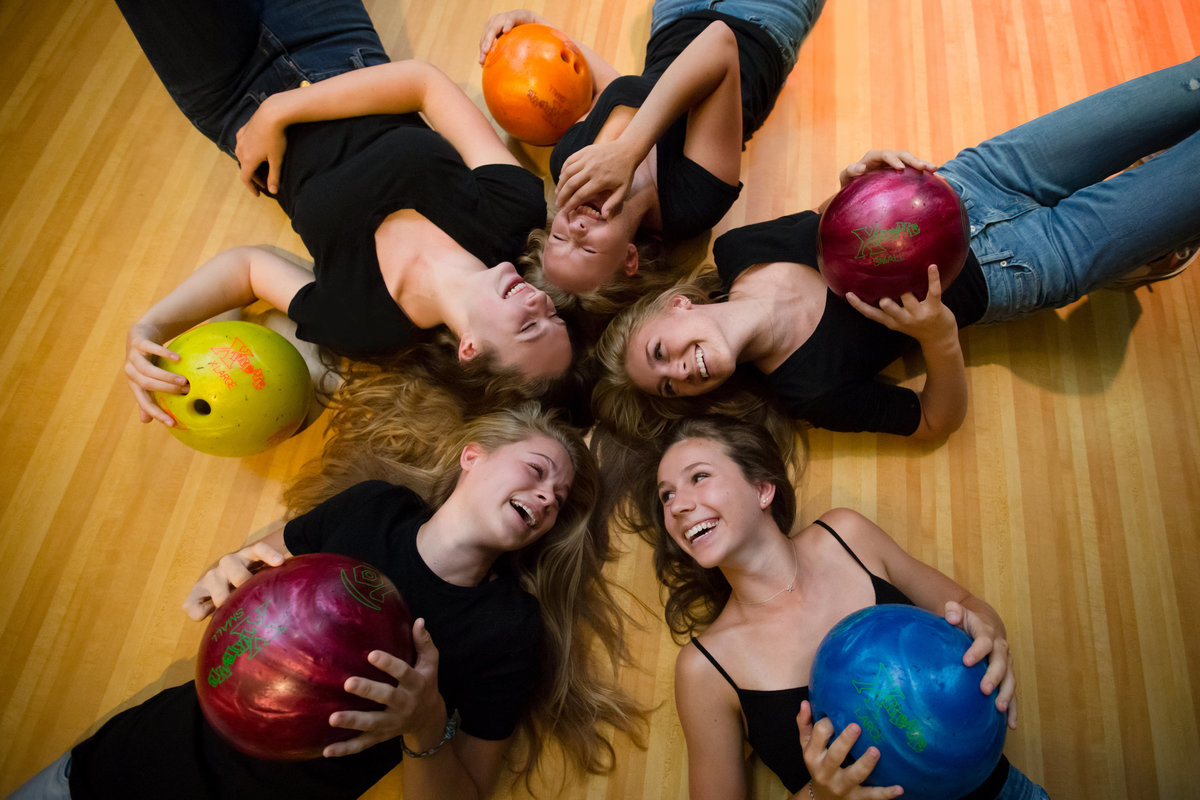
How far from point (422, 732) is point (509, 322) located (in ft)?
3.74

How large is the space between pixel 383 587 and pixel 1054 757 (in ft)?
6.77

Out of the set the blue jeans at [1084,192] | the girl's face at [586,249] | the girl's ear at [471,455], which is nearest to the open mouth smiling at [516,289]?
the girl's face at [586,249]

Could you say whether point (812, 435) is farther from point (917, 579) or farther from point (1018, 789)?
point (1018, 789)

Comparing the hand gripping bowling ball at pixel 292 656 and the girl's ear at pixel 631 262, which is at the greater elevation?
the hand gripping bowling ball at pixel 292 656

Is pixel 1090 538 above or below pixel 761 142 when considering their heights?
below

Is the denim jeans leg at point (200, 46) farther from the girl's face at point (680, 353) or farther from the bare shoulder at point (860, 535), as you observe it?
the bare shoulder at point (860, 535)

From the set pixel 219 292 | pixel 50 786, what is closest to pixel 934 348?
pixel 219 292

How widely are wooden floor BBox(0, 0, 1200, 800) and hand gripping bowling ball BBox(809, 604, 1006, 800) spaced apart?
0.75 meters

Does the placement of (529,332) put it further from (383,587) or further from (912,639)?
(912,639)

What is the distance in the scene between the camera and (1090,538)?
2.38m

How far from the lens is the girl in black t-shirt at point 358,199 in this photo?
89.0 inches

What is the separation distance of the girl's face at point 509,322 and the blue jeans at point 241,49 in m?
1.13

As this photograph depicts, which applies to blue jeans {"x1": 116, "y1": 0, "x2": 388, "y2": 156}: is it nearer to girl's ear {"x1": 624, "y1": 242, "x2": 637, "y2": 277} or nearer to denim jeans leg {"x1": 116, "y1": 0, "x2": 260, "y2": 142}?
denim jeans leg {"x1": 116, "y1": 0, "x2": 260, "y2": 142}

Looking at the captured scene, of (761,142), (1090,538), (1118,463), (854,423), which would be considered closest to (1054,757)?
(1090,538)
